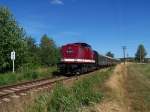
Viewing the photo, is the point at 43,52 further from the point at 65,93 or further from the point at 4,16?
the point at 65,93

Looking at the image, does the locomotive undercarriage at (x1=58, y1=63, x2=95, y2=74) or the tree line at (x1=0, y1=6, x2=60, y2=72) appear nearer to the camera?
the locomotive undercarriage at (x1=58, y1=63, x2=95, y2=74)

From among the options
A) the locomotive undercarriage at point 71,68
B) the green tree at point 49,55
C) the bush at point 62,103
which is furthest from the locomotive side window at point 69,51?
the green tree at point 49,55

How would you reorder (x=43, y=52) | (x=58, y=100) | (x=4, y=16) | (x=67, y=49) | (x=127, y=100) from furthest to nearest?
(x=43, y=52) < (x=4, y=16) < (x=67, y=49) < (x=127, y=100) < (x=58, y=100)

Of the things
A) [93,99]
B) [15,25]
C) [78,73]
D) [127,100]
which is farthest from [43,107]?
[15,25]

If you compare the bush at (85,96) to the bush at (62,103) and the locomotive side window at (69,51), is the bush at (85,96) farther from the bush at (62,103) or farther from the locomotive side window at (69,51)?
the locomotive side window at (69,51)

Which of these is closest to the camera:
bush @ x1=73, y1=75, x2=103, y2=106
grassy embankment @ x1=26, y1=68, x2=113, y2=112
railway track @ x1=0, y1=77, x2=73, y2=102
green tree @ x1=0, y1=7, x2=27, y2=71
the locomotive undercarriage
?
grassy embankment @ x1=26, y1=68, x2=113, y2=112

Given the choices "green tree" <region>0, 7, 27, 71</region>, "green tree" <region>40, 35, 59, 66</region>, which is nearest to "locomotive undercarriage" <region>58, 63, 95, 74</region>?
"green tree" <region>0, 7, 27, 71</region>

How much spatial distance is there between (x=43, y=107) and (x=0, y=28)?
116ft

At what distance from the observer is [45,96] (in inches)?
506

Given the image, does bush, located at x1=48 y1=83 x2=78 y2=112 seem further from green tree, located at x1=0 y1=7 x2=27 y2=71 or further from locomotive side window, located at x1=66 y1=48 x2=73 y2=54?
green tree, located at x1=0 y1=7 x2=27 y2=71

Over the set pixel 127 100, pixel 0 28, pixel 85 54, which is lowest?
pixel 127 100

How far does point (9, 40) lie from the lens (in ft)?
145

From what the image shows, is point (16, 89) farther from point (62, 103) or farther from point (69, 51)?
point (69, 51)

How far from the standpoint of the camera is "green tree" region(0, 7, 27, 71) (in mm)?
43688
